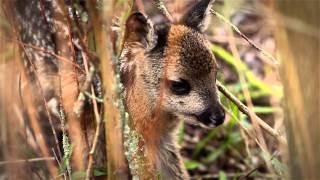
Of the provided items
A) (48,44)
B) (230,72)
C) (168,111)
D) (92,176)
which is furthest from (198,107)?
(230,72)

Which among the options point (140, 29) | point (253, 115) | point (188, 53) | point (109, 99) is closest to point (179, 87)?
point (188, 53)

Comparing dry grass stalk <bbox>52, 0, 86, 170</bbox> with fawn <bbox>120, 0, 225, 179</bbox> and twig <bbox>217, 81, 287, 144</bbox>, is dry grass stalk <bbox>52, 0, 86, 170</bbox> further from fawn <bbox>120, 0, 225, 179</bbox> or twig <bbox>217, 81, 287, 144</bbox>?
twig <bbox>217, 81, 287, 144</bbox>

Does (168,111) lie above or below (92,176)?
above

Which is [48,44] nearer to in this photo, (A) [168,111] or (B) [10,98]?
(A) [168,111]

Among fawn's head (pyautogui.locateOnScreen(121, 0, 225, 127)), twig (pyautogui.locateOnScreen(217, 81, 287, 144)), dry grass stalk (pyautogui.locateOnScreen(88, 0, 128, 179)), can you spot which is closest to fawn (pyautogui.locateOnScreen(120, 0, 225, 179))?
fawn's head (pyautogui.locateOnScreen(121, 0, 225, 127))

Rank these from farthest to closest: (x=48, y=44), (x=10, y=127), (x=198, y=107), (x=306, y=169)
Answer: (x=48, y=44) < (x=198, y=107) < (x=10, y=127) < (x=306, y=169)

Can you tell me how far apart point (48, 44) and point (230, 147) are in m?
1.69

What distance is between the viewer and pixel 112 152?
3.18 meters

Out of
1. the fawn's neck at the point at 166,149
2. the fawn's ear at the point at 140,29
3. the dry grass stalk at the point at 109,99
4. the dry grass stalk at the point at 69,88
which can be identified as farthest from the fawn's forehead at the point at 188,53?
the dry grass stalk at the point at 109,99

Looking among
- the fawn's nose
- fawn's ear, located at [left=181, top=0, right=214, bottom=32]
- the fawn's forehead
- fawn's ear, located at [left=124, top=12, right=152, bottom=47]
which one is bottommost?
the fawn's nose

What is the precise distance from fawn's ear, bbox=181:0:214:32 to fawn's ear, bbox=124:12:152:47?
0.31m

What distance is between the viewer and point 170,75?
4.49 meters

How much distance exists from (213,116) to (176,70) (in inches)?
13.2

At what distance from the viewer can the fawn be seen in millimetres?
4473
